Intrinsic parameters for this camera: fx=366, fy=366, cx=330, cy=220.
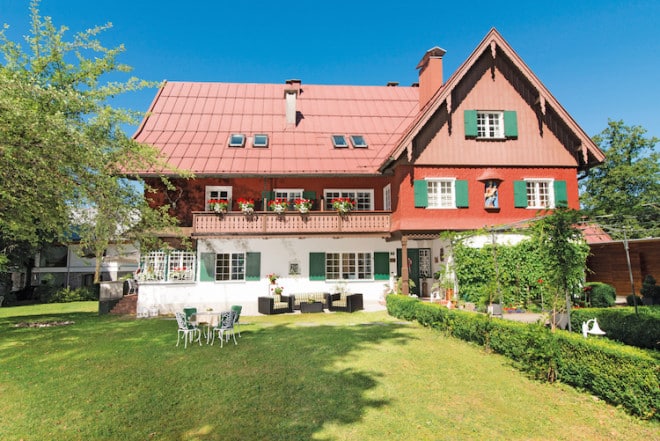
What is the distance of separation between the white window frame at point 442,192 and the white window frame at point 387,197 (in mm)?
1980

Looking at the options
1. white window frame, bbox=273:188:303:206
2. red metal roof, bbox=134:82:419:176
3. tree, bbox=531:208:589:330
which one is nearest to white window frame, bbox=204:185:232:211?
red metal roof, bbox=134:82:419:176

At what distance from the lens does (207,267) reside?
Result: 17281 mm

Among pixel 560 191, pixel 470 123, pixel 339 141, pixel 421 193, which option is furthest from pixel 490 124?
pixel 339 141

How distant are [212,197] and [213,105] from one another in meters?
6.98

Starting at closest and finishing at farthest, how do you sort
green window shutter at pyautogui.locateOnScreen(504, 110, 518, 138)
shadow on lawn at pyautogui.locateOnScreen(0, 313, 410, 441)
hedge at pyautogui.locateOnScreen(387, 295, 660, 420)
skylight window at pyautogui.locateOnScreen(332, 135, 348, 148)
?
1. shadow on lawn at pyautogui.locateOnScreen(0, 313, 410, 441)
2. hedge at pyautogui.locateOnScreen(387, 295, 660, 420)
3. green window shutter at pyautogui.locateOnScreen(504, 110, 518, 138)
4. skylight window at pyautogui.locateOnScreen(332, 135, 348, 148)

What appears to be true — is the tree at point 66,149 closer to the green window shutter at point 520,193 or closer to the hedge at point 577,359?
the hedge at point 577,359

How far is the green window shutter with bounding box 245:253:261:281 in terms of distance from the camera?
57.5ft

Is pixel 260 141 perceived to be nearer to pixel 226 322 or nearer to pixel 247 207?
pixel 247 207

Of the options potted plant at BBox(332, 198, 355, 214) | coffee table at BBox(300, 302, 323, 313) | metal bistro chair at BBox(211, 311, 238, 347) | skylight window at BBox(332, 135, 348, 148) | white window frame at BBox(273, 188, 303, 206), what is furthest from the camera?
skylight window at BBox(332, 135, 348, 148)

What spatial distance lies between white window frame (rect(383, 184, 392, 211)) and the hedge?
8397 mm

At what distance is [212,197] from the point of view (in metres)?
18.5

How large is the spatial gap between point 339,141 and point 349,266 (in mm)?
6744

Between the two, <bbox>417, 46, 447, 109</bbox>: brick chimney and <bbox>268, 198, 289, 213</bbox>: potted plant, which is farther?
<bbox>417, 46, 447, 109</bbox>: brick chimney

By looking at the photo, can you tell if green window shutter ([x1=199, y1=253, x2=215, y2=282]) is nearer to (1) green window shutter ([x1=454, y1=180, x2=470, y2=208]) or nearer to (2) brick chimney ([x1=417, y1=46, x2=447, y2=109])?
(1) green window shutter ([x1=454, y1=180, x2=470, y2=208])
